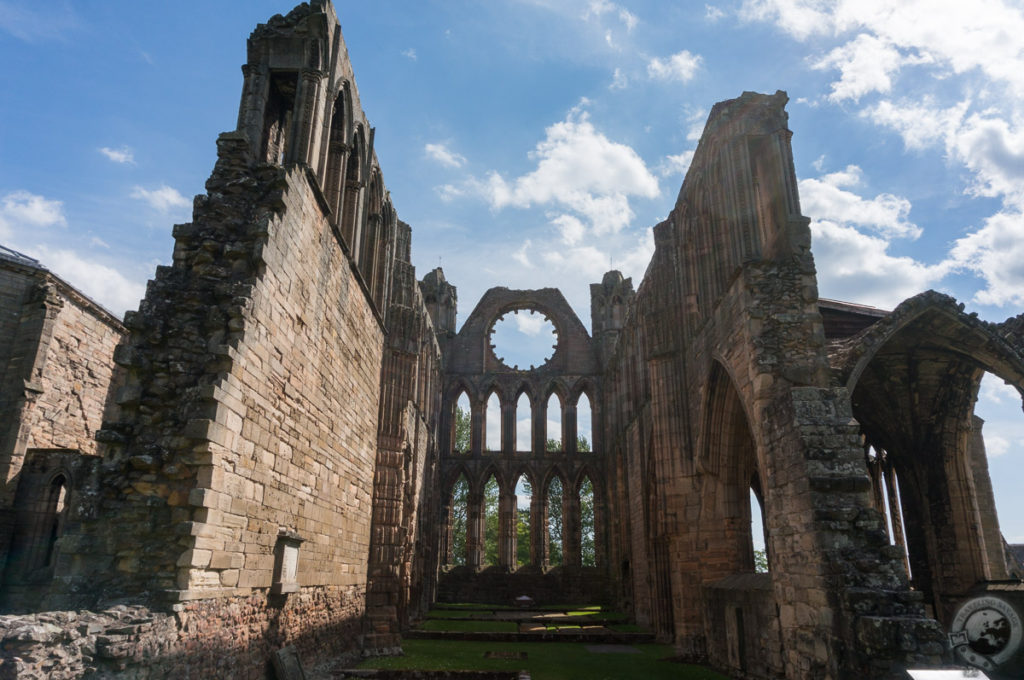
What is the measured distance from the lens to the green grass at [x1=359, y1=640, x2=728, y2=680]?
10.2 metres

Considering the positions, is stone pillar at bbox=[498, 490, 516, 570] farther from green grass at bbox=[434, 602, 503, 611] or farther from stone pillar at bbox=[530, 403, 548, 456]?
stone pillar at bbox=[530, 403, 548, 456]

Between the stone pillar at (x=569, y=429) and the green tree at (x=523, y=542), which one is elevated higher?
the stone pillar at (x=569, y=429)

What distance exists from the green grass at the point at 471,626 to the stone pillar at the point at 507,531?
7.53m

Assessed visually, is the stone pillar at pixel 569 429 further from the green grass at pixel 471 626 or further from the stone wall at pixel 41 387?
the stone wall at pixel 41 387

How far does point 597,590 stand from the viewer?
25.9 meters

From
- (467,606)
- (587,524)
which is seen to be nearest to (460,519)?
(587,524)

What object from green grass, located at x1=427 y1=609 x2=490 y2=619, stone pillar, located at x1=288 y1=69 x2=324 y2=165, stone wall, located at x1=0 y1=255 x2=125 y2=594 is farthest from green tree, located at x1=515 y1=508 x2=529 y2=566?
stone pillar, located at x1=288 y1=69 x2=324 y2=165

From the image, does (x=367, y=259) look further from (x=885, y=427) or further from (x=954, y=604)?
(x=954, y=604)

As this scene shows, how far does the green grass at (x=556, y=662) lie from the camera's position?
10.2 m

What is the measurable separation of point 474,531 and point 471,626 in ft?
30.4

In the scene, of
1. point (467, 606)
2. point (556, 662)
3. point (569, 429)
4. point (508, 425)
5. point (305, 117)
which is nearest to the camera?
point (305, 117)

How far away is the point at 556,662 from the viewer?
11688mm

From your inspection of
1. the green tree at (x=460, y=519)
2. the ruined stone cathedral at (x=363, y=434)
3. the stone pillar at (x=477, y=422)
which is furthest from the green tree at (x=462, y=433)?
the ruined stone cathedral at (x=363, y=434)

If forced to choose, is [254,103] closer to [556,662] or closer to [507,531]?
[556,662]
